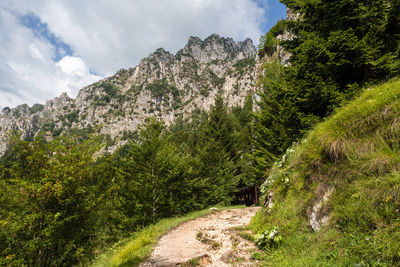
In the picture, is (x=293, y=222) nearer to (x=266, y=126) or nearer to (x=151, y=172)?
(x=151, y=172)

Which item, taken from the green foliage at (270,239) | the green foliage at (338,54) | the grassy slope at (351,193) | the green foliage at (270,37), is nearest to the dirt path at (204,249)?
the green foliage at (270,239)

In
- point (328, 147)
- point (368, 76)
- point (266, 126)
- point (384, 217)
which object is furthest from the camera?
point (266, 126)

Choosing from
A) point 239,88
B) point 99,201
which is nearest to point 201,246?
point 99,201

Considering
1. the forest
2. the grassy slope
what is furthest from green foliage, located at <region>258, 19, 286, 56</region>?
the grassy slope

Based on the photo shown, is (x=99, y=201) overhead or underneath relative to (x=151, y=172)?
underneath

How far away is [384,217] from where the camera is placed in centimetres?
295

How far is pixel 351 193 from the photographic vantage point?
3.70 m

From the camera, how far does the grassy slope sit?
292cm

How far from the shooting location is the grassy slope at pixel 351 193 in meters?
2.92

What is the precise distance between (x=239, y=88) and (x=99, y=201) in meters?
142

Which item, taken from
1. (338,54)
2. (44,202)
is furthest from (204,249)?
(338,54)

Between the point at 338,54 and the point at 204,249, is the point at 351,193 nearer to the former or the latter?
the point at 204,249

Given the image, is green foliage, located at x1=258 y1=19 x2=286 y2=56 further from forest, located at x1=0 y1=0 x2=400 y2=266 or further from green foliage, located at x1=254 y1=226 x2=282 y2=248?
Result: green foliage, located at x1=254 y1=226 x2=282 y2=248

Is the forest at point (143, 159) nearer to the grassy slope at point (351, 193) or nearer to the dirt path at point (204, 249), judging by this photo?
the grassy slope at point (351, 193)
